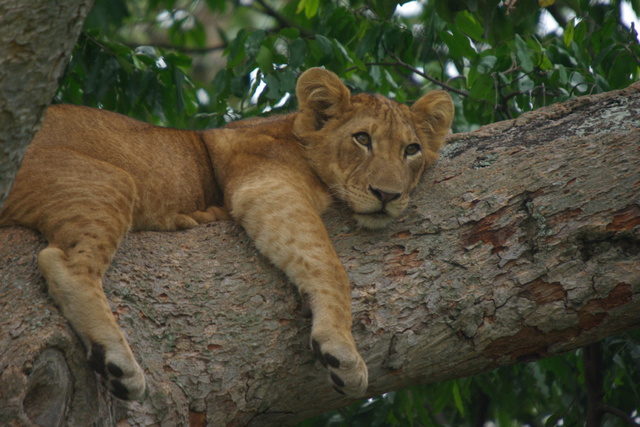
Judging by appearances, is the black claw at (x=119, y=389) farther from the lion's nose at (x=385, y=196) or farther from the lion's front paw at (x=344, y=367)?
the lion's nose at (x=385, y=196)

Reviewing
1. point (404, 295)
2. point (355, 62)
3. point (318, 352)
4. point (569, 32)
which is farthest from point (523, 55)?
point (318, 352)

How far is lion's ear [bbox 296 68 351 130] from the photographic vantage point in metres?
5.39

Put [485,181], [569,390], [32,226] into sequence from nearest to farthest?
[32,226] → [485,181] → [569,390]

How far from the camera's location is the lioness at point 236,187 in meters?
3.79

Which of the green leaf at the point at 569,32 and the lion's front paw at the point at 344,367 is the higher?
the green leaf at the point at 569,32

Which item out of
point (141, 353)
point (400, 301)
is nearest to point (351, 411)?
point (400, 301)

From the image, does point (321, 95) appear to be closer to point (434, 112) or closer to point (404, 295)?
point (434, 112)

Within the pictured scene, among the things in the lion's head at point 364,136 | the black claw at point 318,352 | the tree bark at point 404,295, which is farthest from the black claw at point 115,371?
the lion's head at point 364,136

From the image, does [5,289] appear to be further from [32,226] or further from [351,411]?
[351,411]

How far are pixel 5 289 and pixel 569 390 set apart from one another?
521cm

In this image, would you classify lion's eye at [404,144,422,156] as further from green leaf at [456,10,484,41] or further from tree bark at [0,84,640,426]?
green leaf at [456,10,484,41]

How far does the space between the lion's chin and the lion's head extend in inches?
5.6

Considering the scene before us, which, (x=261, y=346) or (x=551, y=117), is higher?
(x=551, y=117)

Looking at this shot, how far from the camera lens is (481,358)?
4.04m
